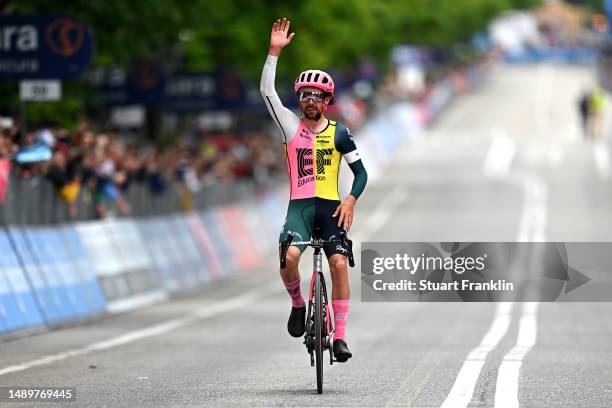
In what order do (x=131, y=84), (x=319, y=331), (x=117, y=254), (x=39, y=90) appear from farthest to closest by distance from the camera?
(x=131, y=84) < (x=117, y=254) < (x=39, y=90) < (x=319, y=331)

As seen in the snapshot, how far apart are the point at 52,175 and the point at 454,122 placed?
2688 inches

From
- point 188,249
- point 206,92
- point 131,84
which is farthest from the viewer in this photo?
point 206,92

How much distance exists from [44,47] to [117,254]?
3.28m

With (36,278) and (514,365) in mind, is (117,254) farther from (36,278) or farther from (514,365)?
(514,365)

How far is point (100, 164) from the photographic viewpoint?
2569 cm

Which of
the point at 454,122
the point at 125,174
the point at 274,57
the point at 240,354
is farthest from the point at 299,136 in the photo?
the point at 454,122

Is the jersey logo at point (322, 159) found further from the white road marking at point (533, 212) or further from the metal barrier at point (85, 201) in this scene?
the white road marking at point (533, 212)

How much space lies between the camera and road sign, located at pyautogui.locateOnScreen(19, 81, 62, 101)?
23.2 m

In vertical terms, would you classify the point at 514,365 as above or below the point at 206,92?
below

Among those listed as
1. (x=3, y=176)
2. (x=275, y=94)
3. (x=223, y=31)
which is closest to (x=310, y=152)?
(x=275, y=94)

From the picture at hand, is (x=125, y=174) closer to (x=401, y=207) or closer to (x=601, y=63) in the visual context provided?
(x=401, y=207)

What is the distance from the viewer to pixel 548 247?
16031 mm

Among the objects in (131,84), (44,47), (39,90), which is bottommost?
(39,90)

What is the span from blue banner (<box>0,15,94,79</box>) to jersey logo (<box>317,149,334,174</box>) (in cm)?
1085
